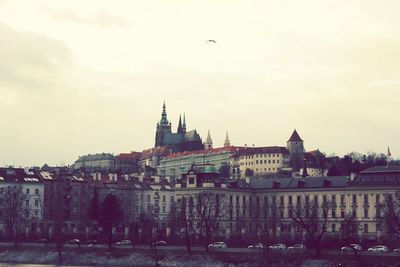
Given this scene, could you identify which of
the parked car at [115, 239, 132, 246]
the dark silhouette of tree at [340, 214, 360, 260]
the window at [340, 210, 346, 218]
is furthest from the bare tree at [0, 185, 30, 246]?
the window at [340, 210, 346, 218]

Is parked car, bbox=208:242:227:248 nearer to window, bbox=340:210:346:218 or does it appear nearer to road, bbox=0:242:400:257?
road, bbox=0:242:400:257

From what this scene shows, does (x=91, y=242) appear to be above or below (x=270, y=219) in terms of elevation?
below

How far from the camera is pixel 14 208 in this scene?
134500 millimetres

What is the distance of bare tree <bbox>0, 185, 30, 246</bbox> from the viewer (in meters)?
135

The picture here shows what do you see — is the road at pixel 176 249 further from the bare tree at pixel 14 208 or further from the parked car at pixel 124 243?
the bare tree at pixel 14 208

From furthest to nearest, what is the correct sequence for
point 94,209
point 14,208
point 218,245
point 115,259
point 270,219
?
point 94,209
point 270,219
point 14,208
point 218,245
point 115,259

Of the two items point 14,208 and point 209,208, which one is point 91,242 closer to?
point 14,208

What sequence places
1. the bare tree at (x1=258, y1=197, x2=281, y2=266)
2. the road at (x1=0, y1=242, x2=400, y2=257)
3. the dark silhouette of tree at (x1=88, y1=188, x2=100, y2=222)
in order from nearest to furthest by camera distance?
the road at (x1=0, y1=242, x2=400, y2=257) → the bare tree at (x1=258, y1=197, x2=281, y2=266) → the dark silhouette of tree at (x1=88, y1=188, x2=100, y2=222)

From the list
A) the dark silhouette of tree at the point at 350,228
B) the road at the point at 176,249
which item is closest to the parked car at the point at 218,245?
the road at the point at 176,249

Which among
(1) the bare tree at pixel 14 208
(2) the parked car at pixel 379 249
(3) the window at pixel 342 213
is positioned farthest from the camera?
(3) the window at pixel 342 213

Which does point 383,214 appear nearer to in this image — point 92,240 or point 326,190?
point 326,190

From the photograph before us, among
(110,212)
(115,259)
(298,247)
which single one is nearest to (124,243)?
(115,259)

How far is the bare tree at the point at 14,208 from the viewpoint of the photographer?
13475 cm

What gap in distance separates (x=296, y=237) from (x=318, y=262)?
28.5 metres
